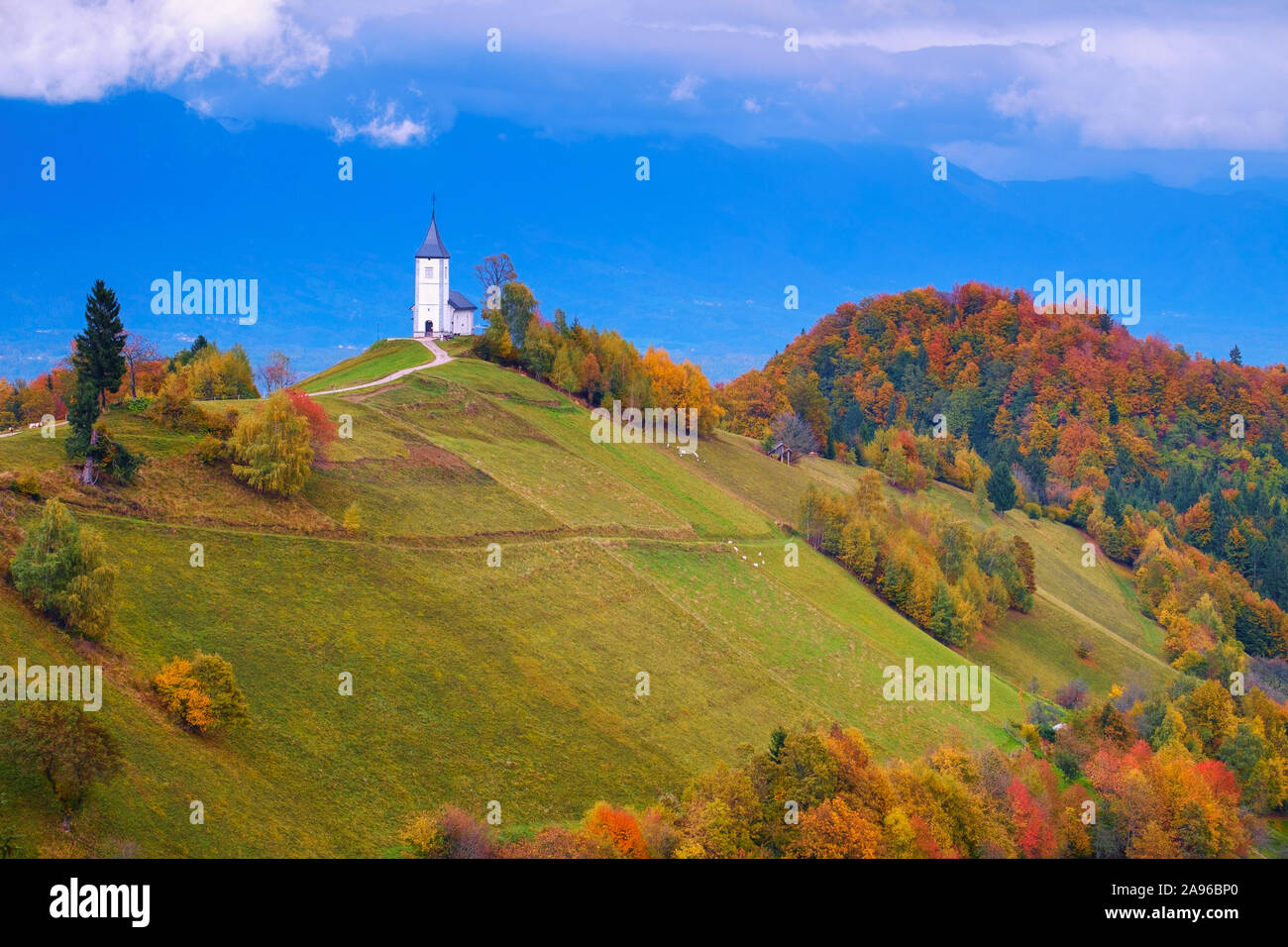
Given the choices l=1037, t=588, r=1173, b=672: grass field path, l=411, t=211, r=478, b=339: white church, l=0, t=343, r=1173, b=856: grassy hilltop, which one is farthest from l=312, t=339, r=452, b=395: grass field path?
l=1037, t=588, r=1173, b=672: grass field path

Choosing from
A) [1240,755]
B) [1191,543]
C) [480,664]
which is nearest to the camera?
[480,664]

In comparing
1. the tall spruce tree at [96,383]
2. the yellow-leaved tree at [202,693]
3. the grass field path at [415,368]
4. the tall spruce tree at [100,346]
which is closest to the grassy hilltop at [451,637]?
the yellow-leaved tree at [202,693]

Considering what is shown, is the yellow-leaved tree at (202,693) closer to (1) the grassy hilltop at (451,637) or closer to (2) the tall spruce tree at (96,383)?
(1) the grassy hilltop at (451,637)

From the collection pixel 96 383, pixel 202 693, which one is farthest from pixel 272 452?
pixel 202 693

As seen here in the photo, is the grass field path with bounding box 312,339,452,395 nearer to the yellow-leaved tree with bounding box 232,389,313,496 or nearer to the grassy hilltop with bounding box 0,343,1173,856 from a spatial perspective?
the grassy hilltop with bounding box 0,343,1173,856
